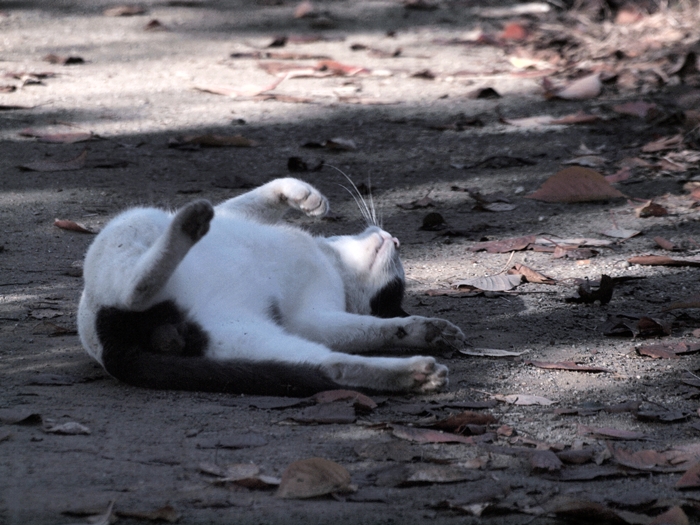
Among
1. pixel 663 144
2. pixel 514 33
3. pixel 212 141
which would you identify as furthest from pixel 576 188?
pixel 514 33

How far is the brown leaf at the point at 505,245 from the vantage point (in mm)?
4195

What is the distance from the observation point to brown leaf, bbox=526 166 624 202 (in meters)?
4.78

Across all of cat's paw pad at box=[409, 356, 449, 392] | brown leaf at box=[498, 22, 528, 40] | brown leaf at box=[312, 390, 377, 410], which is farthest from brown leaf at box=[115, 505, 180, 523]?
brown leaf at box=[498, 22, 528, 40]

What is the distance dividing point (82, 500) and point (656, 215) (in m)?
3.46

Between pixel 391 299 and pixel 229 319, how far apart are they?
2.88ft

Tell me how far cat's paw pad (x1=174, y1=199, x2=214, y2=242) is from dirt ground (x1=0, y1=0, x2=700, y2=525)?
1.65 feet

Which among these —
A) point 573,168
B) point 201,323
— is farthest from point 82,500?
point 573,168

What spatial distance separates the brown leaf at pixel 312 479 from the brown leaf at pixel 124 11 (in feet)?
23.4

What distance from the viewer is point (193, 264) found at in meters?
A: 3.08

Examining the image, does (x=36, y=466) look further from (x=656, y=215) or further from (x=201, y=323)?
(x=656, y=215)

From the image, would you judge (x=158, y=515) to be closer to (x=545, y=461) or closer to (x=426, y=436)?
(x=426, y=436)

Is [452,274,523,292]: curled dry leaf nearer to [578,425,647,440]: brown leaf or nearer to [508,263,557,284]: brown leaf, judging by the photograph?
[508,263,557,284]: brown leaf

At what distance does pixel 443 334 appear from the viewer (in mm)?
3176

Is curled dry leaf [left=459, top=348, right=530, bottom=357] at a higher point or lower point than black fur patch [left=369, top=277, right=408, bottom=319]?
higher
